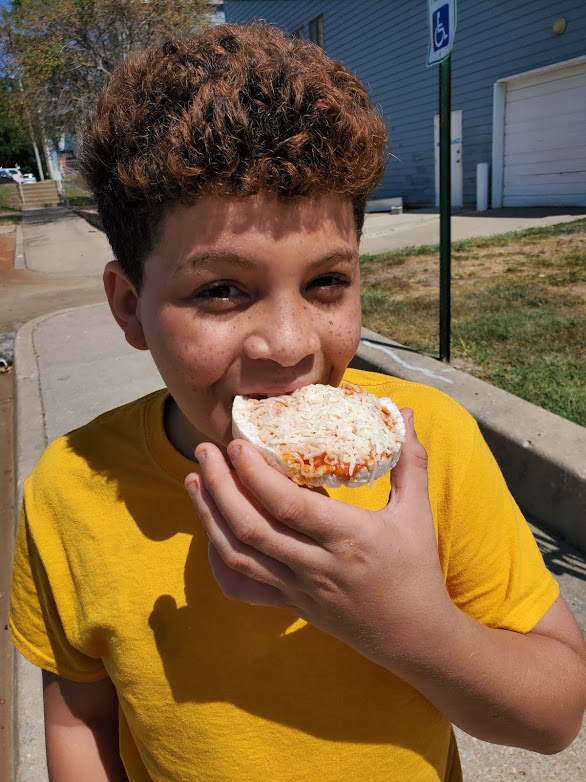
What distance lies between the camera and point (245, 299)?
3.91 feet

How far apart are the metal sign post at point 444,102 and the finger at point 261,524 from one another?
3915mm

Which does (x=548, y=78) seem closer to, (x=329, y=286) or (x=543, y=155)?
(x=543, y=155)

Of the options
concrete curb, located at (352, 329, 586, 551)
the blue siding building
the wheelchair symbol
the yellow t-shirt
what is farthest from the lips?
the blue siding building

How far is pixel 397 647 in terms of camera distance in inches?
40.8

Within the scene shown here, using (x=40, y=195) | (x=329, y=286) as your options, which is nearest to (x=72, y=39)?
(x=40, y=195)

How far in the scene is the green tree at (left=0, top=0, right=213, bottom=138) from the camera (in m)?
20.3

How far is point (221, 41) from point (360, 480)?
0.93m

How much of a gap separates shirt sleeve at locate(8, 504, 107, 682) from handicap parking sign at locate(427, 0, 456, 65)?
408 cm

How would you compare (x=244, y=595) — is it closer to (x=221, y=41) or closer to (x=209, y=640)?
(x=209, y=640)

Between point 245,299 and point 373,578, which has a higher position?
Result: point 245,299

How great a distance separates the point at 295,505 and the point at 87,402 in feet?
16.4

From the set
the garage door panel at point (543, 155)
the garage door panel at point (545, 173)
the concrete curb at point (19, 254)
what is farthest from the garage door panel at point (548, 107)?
the concrete curb at point (19, 254)

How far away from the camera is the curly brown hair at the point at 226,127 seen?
3.69 ft

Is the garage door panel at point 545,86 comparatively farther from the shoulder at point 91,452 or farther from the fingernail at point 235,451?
the fingernail at point 235,451
